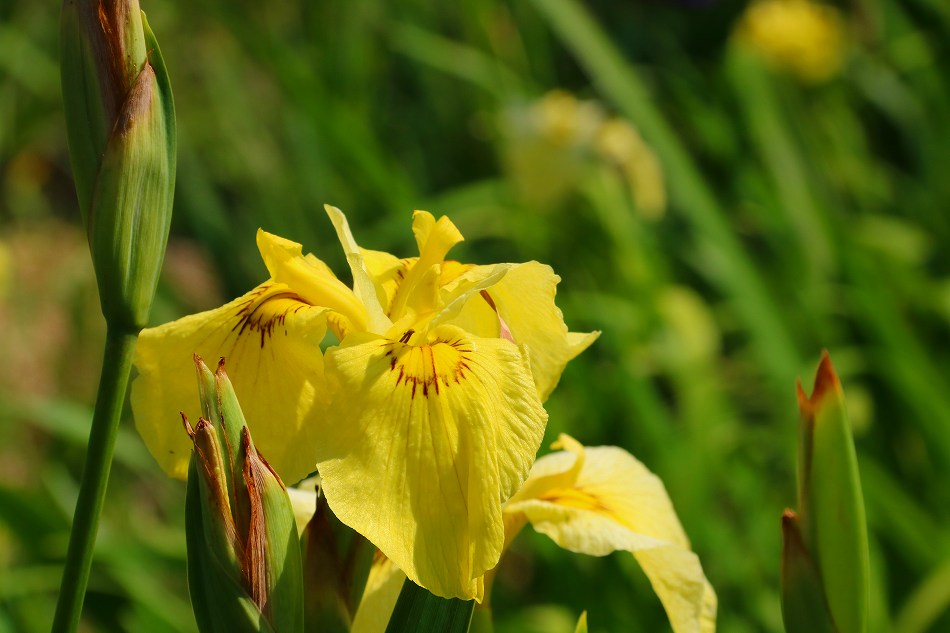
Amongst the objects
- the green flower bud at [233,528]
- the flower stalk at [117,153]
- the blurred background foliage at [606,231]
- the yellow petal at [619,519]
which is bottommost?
the blurred background foliage at [606,231]

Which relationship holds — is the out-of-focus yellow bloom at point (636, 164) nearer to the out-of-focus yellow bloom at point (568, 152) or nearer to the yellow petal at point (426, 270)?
the out-of-focus yellow bloom at point (568, 152)

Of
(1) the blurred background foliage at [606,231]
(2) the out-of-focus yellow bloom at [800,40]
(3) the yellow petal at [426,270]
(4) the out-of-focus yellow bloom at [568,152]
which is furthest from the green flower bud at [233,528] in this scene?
(2) the out-of-focus yellow bloom at [800,40]

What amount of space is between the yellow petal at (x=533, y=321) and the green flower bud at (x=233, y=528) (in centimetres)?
15

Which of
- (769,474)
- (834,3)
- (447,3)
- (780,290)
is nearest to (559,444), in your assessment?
(769,474)

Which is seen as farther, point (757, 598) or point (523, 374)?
point (757, 598)

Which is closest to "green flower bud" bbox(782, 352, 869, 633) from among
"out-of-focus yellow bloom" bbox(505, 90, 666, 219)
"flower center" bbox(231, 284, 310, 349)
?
"flower center" bbox(231, 284, 310, 349)

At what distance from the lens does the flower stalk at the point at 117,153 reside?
0.37m

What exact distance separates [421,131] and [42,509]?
1.58 m

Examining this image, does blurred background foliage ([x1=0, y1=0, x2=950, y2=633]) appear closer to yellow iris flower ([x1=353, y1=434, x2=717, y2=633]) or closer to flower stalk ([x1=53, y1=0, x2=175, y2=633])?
yellow iris flower ([x1=353, y1=434, x2=717, y2=633])

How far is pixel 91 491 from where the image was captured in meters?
0.36

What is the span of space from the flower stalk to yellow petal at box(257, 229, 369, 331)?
78mm

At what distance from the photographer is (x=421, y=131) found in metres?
2.50

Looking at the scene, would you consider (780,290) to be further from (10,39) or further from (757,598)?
(10,39)

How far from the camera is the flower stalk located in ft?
1.22
